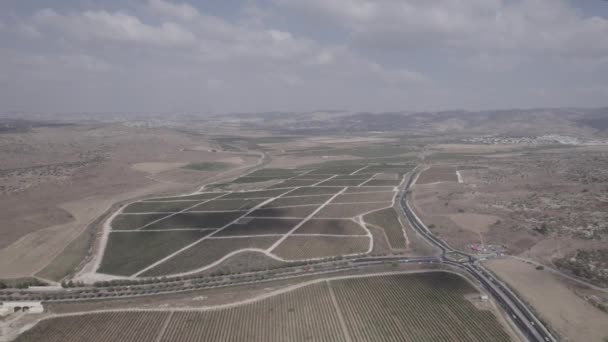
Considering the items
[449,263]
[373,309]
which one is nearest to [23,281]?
[373,309]

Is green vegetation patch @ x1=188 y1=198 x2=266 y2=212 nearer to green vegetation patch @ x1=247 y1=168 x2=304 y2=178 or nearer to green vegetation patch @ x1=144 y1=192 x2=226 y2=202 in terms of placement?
green vegetation patch @ x1=144 y1=192 x2=226 y2=202

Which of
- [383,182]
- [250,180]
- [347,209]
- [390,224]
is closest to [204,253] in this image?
[347,209]

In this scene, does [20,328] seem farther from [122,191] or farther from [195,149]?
[195,149]

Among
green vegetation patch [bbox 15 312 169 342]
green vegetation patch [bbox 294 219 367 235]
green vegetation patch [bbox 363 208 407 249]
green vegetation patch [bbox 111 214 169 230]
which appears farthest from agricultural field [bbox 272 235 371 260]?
green vegetation patch [bbox 111 214 169 230]

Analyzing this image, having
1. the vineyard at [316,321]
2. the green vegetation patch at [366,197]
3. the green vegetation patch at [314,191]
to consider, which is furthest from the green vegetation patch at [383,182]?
the vineyard at [316,321]

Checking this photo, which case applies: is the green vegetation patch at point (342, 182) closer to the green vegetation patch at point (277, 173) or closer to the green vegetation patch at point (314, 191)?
the green vegetation patch at point (314, 191)

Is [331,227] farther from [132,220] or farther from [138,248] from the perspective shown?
[132,220]

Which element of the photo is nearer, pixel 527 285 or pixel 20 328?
pixel 20 328
